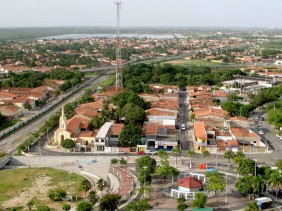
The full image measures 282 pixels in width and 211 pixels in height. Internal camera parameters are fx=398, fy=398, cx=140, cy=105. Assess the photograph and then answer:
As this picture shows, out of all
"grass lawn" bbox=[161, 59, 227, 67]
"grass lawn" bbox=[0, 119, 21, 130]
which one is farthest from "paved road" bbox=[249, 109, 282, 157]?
"grass lawn" bbox=[161, 59, 227, 67]

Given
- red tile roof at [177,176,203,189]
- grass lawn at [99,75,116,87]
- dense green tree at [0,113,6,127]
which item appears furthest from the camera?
grass lawn at [99,75,116,87]

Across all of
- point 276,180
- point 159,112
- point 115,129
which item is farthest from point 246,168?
point 159,112

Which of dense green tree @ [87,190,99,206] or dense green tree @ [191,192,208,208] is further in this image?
dense green tree @ [87,190,99,206]

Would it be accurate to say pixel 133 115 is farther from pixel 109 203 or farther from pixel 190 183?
pixel 109 203

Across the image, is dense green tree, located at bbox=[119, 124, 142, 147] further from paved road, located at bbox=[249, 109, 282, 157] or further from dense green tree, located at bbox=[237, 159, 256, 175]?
paved road, located at bbox=[249, 109, 282, 157]

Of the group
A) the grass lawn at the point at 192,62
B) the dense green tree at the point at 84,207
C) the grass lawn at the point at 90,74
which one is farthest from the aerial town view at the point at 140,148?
the grass lawn at the point at 192,62

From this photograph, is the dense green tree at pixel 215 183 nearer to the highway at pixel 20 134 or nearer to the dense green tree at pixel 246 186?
the dense green tree at pixel 246 186

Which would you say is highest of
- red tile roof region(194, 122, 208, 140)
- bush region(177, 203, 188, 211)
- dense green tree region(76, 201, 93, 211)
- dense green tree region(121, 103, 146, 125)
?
dense green tree region(121, 103, 146, 125)

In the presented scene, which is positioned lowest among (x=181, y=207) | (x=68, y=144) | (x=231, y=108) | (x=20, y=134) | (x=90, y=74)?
(x=20, y=134)
